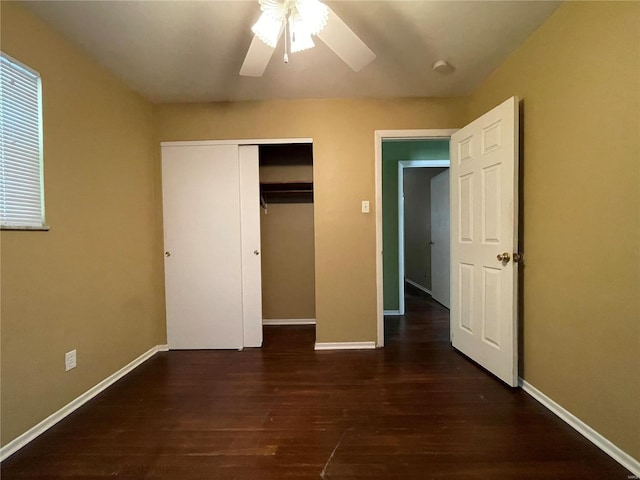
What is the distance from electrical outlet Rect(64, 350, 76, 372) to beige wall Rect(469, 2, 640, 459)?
297 centimetres

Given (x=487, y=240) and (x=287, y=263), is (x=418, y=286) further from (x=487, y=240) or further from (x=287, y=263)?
(x=487, y=240)

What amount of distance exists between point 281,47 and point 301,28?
0.59 metres

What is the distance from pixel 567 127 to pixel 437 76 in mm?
1042

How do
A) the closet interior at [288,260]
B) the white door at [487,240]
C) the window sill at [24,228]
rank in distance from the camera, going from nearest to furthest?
1. the window sill at [24,228]
2. the white door at [487,240]
3. the closet interior at [288,260]

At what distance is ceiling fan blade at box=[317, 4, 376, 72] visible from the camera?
1317 mm

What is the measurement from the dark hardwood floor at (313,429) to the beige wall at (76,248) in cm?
28

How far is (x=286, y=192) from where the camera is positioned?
123 inches

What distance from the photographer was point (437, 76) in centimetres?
210

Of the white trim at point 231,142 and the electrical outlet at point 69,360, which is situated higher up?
the white trim at point 231,142

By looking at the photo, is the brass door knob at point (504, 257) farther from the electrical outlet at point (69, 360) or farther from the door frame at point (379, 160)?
the electrical outlet at point (69, 360)

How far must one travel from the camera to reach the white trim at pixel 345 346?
8.10 feet

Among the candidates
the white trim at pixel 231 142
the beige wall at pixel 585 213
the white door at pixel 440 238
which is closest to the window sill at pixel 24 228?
the white trim at pixel 231 142

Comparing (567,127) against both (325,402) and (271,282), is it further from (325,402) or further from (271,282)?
(271,282)

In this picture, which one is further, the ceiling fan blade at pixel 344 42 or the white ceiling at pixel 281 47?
the white ceiling at pixel 281 47
